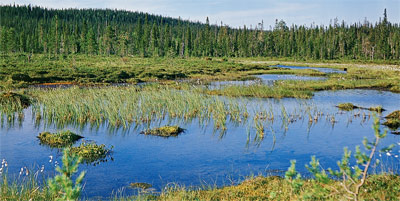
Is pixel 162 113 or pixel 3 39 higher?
pixel 3 39

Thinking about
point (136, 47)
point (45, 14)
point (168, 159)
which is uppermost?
point (45, 14)

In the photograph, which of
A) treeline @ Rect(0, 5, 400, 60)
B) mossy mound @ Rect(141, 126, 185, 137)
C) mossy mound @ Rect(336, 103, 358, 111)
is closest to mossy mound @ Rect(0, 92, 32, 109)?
mossy mound @ Rect(141, 126, 185, 137)

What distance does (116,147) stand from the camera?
1684 cm

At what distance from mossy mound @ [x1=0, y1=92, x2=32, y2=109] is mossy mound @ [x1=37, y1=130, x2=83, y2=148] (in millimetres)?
7053

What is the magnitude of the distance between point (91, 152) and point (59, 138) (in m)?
2.59

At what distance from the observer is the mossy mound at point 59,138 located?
1691 centimetres

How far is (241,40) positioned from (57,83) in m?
85.6

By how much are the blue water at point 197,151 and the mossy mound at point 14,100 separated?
54.6 inches

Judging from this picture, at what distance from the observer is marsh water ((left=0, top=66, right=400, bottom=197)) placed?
1300cm

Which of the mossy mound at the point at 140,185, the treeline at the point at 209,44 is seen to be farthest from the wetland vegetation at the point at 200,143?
the treeline at the point at 209,44

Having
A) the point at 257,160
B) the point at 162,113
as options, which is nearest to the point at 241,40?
the point at 162,113

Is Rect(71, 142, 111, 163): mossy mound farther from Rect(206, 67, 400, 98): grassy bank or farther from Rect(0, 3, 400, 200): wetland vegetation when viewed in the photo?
Rect(206, 67, 400, 98): grassy bank

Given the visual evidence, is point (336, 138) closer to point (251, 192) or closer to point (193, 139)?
point (193, 139)

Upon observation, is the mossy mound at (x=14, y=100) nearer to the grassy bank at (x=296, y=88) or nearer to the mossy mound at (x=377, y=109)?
the grassy bank at (x=296, y=88)
